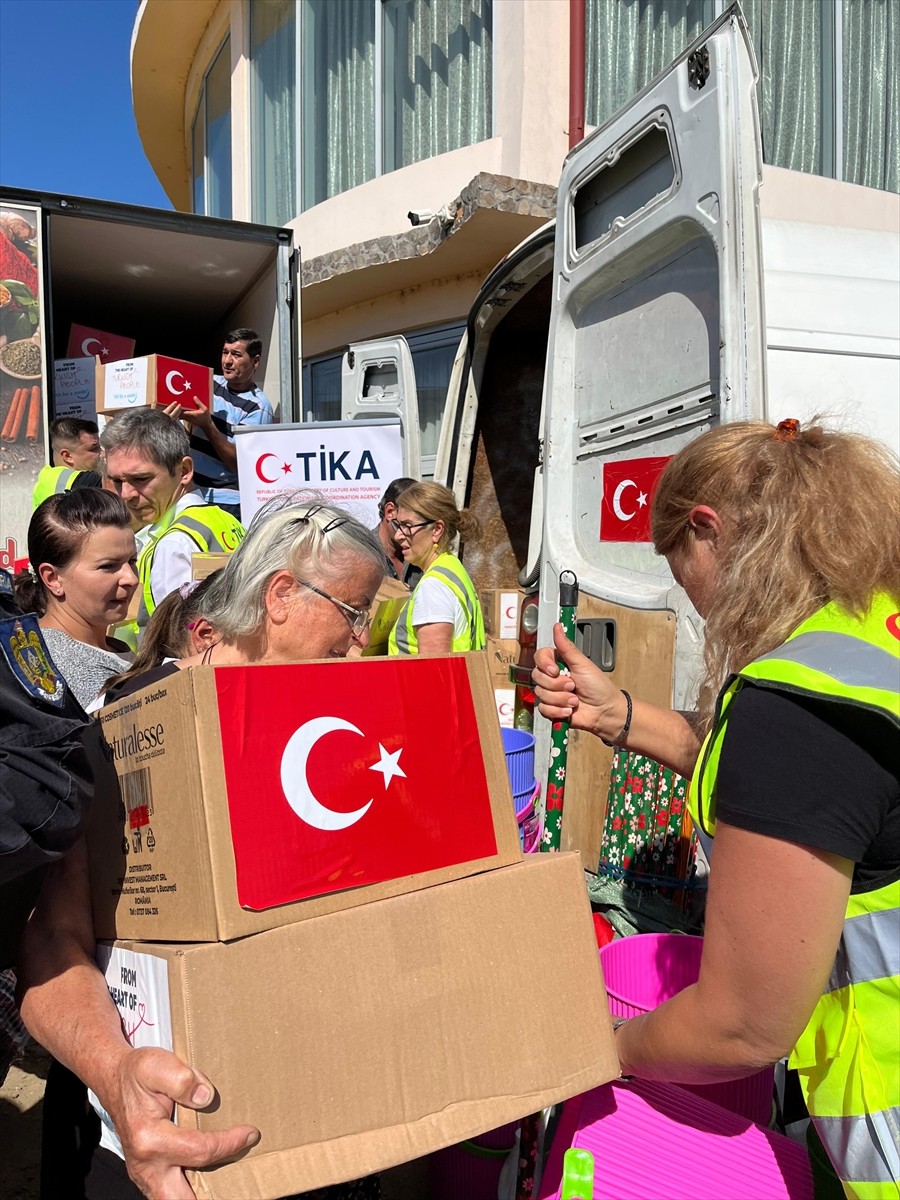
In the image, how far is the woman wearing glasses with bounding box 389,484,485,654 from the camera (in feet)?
12.6

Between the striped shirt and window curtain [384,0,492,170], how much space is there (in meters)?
4.19

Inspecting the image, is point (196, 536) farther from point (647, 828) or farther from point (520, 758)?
point (647, 828)

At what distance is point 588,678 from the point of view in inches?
84.4

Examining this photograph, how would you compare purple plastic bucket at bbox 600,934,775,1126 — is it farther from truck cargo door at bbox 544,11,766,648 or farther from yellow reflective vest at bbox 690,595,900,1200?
truck cargo door at bbox 544,11,766,648

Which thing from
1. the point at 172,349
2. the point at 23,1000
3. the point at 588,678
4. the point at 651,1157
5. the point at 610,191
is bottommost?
the point at 651,1157

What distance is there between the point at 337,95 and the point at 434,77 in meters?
1.34

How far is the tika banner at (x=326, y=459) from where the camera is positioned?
4.81 metres

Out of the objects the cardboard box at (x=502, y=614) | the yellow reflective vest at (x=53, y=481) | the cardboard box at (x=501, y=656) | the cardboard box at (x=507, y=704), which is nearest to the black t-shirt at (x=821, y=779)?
the cardboard box at (x=507, y=704)

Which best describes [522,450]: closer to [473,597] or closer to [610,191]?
[473,597]

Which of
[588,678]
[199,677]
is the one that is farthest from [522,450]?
[199,677]

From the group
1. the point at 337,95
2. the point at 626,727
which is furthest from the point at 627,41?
the point at 626,727

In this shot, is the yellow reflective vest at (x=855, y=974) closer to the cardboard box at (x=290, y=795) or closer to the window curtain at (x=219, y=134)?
the cardboard box at (x=290, y=795)

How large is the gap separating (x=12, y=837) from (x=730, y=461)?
119cm

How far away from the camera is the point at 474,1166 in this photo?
2.17m
